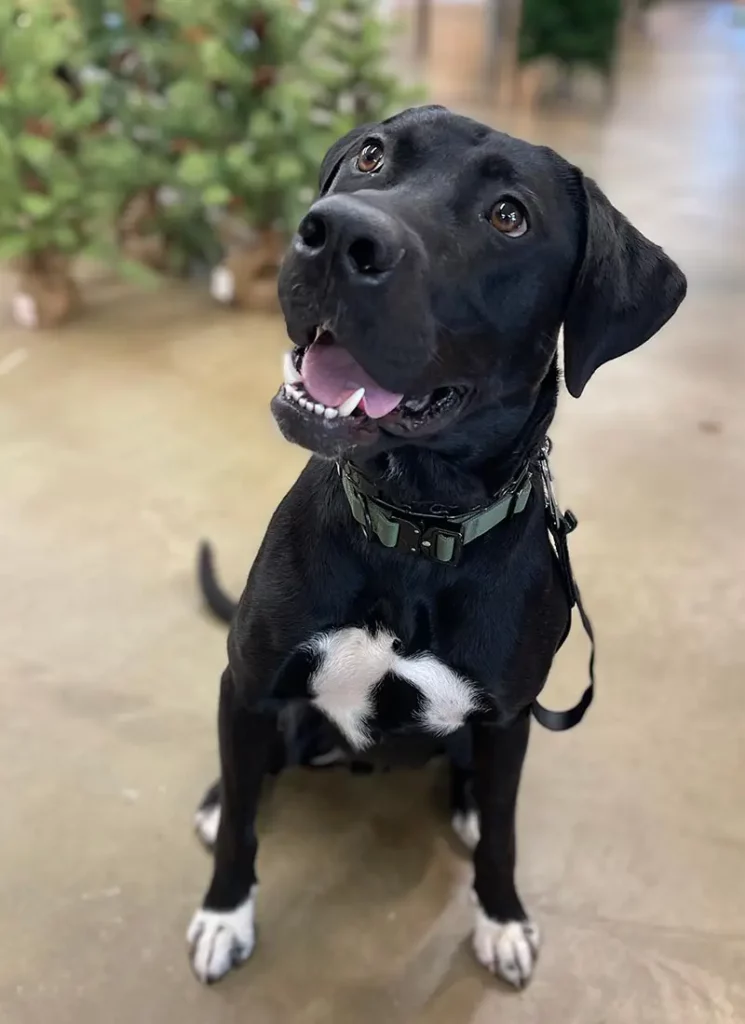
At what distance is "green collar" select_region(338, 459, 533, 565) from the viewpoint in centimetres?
120

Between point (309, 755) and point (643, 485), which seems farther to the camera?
point (643, 485)

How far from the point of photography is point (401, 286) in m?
0.97

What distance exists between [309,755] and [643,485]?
1281 millimetres

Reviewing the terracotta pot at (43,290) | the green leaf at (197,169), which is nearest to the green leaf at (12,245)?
the terracotta pot at (43,290)

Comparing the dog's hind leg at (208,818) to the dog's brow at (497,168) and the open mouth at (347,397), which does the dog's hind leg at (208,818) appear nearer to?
the open mouth at (347,397)

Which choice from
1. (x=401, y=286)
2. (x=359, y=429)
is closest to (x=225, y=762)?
(x=359, y=429)

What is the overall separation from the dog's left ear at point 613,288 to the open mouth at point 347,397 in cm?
17

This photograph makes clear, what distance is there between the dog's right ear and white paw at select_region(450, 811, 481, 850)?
99cm

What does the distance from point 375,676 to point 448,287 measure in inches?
19.3

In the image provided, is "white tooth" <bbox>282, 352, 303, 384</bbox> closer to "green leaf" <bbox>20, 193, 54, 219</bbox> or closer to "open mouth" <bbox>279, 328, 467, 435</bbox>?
"open mouth" <bbox>279, 328, 467, 435</bbox>

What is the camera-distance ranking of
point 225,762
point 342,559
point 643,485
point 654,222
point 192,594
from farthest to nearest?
1. point 654,222
2. point 643,485
3. point 192,594
4. point 225,762
5. point 342,559

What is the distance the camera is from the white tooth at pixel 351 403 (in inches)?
41.6

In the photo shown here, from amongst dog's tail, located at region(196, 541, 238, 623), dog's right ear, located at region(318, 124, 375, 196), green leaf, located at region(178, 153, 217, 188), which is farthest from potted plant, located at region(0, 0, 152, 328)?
dog's right ear, located at region(318, 124, 375, 196)

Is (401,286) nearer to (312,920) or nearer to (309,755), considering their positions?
(309,755)
